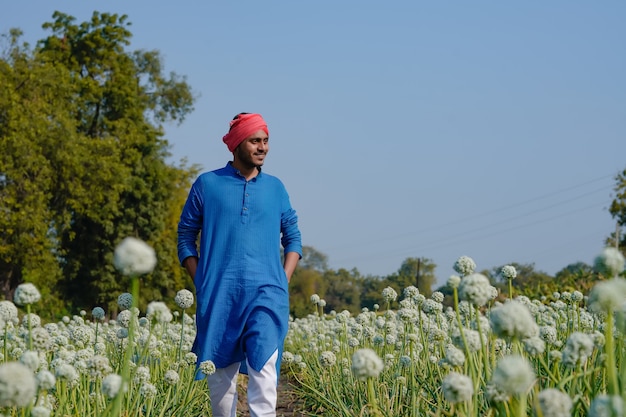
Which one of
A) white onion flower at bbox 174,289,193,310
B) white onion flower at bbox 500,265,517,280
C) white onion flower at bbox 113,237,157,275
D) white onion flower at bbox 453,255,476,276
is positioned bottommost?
white onion flower at bbox 113,237,157,275

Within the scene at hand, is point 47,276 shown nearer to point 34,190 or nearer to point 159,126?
point 34,190

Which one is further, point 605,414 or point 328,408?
point 328,408

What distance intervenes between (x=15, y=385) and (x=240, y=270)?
3.21 metres

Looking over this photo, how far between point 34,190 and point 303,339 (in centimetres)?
2048

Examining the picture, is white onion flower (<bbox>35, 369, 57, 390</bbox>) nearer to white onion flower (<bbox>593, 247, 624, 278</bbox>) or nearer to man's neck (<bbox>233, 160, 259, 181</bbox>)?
white onion flower (<bbox>593, 247, 624, 278</bbox>)

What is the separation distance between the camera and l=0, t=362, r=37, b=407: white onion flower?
8.40 ft

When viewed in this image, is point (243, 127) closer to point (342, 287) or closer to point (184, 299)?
point (184, 299)

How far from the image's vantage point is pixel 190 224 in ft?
19.9

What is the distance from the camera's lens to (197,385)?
309 inches

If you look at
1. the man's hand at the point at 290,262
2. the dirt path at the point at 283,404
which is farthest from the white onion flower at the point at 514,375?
the dirt path at the point at 283,404

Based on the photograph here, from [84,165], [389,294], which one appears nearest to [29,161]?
[84,165]

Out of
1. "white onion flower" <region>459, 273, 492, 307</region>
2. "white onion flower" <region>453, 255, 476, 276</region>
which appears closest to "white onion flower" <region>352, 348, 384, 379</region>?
"white onion flower" <region>459, 273, 492, 307</region>

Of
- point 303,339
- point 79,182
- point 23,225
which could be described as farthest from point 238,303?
point 79,182

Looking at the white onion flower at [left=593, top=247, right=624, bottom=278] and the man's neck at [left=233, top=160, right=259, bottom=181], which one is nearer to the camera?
the white onion flower at [left=593, top=247, right=624, bottom=278]
